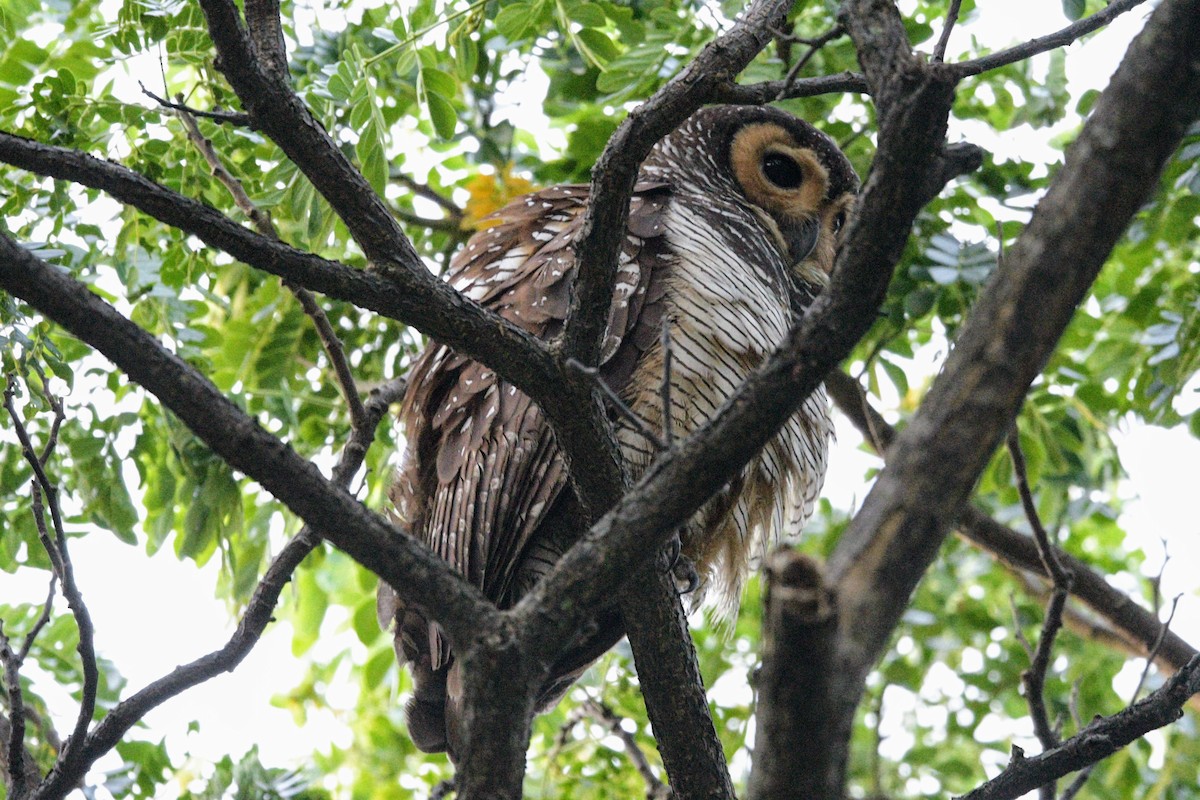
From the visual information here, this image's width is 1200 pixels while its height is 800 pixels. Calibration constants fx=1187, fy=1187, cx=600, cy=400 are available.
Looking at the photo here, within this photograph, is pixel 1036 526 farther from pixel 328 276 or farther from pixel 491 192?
pixel 491 192

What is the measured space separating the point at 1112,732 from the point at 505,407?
1.50 metres

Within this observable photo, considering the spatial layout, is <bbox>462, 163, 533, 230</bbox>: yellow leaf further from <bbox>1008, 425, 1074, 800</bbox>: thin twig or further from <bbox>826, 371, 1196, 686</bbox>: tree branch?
<bbox>1008, 425, 1074, 800</bbox>: thin twig

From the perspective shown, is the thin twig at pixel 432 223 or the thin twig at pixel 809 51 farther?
the thin twig at pixel 432 223

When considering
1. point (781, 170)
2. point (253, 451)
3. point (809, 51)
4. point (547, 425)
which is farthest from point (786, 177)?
point (253, 451)

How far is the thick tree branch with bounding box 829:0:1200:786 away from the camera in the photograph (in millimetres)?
1151

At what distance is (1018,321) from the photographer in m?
1.22

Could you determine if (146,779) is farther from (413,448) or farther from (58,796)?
(413,448)

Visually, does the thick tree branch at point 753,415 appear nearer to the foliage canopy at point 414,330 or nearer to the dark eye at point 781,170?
the foliage canopy at point 414,330

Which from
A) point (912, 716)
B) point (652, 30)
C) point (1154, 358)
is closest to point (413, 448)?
point (652, 30)

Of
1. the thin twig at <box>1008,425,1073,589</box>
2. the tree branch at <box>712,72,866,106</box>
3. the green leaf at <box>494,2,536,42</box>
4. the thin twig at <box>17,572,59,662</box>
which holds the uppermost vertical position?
the green leaf at <box>494,2,536,42</box>

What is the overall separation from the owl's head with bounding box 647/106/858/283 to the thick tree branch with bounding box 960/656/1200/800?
1.97 m

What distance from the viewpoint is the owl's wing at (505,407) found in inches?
109

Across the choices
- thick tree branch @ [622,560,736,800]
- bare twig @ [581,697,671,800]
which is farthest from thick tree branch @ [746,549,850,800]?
bare twig @ [581,697,671,800]

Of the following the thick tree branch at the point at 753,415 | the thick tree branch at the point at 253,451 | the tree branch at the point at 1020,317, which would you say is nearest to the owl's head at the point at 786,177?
the thick tree branch at the point at 753,415
